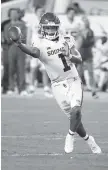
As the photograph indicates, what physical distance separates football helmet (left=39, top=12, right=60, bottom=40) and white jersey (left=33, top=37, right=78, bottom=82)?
83mm

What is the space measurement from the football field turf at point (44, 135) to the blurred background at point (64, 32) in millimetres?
851

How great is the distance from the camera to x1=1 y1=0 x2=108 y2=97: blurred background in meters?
17.0

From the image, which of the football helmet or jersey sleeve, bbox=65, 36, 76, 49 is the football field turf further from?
the football helmet

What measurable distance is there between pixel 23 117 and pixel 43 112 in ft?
3.18

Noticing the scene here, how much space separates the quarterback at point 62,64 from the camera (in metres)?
8.65

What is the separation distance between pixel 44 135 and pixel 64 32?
516 cm

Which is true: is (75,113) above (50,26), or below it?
below

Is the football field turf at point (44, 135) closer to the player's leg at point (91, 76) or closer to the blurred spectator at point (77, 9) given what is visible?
the player's leg at point (91, 76)

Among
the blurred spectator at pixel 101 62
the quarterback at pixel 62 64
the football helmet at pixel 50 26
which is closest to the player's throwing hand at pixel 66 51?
the quarterback at pixel 62 64

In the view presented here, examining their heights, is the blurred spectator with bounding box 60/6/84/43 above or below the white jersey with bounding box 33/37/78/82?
below

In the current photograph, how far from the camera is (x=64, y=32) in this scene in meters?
15.2

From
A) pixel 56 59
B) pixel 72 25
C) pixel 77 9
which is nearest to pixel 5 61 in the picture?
pixel 72 25

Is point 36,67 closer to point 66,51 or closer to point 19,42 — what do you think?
point 66,51

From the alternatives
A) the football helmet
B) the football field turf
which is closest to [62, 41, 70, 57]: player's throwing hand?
the football helmet
